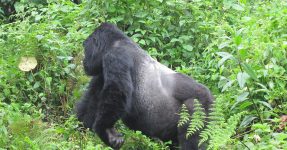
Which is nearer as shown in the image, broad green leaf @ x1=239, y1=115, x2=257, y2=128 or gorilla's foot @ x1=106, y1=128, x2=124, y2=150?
broad green leaf @ x1=239, y1=115, x2=257, y2=128

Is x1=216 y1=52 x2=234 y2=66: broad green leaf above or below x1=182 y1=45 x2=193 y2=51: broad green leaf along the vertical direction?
above

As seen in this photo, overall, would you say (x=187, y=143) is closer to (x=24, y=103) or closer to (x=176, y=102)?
(x=176, y=102)

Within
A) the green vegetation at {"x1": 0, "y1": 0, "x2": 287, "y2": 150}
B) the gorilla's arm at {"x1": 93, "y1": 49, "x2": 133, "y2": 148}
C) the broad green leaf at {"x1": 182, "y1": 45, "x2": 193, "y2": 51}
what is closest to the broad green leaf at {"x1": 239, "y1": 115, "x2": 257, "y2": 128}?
the green vegetation at {"x1": 0, "y1": 0, "x2": 287, "y2": 150}

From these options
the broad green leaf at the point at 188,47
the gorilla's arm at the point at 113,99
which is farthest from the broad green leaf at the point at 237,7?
the gorilla's arm at the point at 113,99

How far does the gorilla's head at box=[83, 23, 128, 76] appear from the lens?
4.89 meters

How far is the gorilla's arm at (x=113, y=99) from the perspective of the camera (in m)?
4.48

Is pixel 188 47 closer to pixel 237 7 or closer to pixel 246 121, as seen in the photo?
pixel 237 7

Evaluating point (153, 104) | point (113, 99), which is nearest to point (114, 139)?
point (113, 99)

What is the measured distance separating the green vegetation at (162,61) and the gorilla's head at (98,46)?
476mm

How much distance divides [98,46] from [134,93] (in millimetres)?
537

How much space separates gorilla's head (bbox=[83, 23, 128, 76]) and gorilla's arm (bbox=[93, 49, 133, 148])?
0.28 metres

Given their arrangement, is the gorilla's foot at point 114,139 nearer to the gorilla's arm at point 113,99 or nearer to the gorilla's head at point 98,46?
the gorilla's arm at point 113,99

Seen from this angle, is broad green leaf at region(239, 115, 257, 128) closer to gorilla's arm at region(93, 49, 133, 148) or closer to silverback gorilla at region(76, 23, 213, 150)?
silverback gorilla at region(76, 23, 213, 150)

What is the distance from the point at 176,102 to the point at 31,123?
1.13m
